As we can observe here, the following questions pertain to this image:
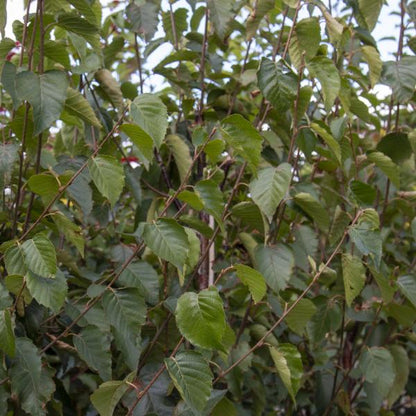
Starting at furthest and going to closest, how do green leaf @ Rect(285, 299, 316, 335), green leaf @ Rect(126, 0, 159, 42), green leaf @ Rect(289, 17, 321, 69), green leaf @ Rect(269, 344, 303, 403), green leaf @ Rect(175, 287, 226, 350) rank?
green leaf @ Rect(126, 0, 159, 42) → green leaf @ Rect(285, 299, 316, 335) → green leaf @ Rect(289, 17, 321, 69) → green leaf @ Rect(269, 344, 303, 403) → green leaf @ Rect(175, 287, 226, 350)

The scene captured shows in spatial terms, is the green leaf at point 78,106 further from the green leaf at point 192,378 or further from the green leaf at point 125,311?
the green leaf at point 192,378

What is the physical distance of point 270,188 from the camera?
1559 mm

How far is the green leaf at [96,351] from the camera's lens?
1.59m

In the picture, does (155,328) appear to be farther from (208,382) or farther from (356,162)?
(356,162)

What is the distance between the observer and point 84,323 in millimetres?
1692

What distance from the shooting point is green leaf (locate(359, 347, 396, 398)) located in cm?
193

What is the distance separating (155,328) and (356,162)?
2.59 ft

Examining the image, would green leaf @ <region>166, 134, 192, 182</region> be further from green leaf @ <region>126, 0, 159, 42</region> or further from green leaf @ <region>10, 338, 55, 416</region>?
green leaf @ <region>10, 338, 55, 416</region>

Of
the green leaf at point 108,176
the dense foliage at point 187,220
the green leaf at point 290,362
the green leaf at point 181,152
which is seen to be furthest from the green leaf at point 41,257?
the green leaf at point 181,152

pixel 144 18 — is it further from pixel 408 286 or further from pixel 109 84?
pixel 408 286

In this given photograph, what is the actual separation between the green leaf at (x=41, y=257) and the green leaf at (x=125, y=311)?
252 millimetres

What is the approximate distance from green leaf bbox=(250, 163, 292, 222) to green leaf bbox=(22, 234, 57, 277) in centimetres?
49

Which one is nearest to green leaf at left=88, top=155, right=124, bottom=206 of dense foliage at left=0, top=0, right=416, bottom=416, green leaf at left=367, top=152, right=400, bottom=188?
dense foliage at left=0, top=0, right=416, bottom=416

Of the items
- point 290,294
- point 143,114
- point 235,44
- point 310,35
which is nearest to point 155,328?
point 290,294
